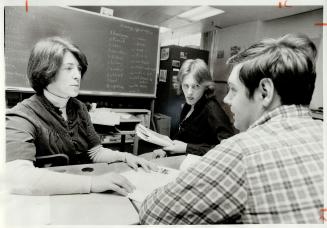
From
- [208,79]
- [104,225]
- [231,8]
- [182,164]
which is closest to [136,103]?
[208,79]

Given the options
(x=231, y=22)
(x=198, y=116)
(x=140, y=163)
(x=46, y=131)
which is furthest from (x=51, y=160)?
(x=231, y=22)

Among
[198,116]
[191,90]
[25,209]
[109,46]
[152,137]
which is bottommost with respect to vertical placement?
[25,209]

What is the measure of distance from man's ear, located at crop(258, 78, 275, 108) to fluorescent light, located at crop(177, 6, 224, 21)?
1.28 ft

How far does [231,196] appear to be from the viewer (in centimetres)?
45

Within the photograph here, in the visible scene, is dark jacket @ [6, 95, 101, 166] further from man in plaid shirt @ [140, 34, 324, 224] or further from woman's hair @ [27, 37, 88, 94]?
man in plaid shirt @ [140, 34, 324, 224]

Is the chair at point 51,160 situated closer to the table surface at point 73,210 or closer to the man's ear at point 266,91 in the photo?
the table surface at point 73,210

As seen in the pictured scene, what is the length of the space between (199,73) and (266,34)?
32 cm

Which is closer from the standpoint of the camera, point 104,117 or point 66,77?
point 66,77

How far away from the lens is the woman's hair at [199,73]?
105 centimetres

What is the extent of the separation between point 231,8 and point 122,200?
28.2 inches

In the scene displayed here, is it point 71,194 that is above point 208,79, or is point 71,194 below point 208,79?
below

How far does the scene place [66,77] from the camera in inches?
37.2

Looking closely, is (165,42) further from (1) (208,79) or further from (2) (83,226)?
(2) (83,226)

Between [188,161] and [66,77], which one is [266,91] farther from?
[66,77]
